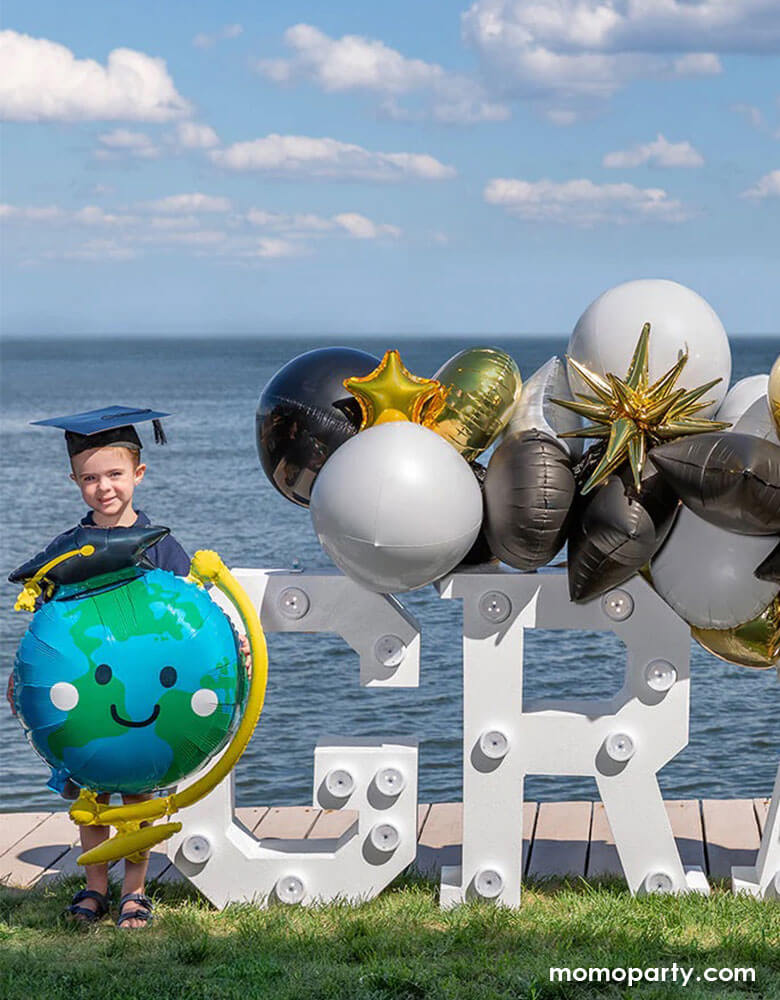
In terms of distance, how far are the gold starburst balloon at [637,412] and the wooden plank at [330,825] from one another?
2145 millimetres

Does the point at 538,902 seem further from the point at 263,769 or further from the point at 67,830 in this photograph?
the point at 263,769

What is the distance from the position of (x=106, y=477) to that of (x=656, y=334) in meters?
1.80

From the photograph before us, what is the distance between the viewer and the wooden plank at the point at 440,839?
223 inches

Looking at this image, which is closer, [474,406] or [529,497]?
[529,497]

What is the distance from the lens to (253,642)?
14.2 feet

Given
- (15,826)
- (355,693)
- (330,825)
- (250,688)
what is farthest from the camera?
(355,693)

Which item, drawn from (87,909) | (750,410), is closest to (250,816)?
(87,909)

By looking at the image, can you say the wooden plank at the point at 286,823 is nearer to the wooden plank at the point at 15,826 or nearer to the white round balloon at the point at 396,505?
the wooden plank at the point at 15,826

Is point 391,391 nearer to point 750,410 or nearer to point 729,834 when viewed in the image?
point 750,410

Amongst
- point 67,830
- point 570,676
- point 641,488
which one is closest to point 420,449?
point 641,488

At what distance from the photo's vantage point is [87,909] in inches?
195

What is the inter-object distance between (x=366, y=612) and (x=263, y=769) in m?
4.16

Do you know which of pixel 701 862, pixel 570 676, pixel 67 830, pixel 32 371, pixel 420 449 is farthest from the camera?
pixel 32 371

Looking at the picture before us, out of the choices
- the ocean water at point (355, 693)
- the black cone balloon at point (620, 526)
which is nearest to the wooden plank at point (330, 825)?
the ocean water at point (355, 693)
